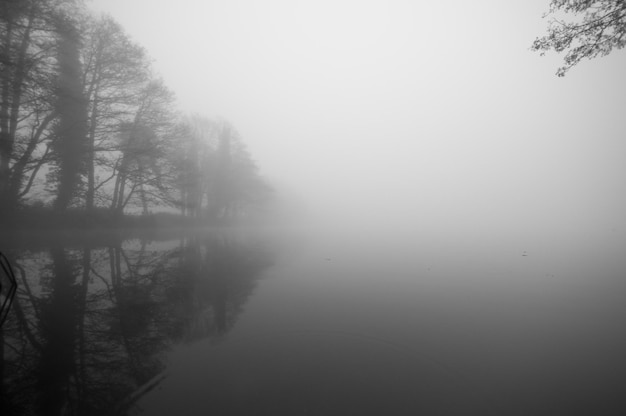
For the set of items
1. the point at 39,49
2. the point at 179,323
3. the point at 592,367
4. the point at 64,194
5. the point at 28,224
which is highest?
the point at 39,49

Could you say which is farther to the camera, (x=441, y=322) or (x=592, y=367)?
(x=441, y=322)

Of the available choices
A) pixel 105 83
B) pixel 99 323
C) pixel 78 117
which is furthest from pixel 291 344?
pixel 105 83

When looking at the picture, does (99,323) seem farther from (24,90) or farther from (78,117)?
(78,117)

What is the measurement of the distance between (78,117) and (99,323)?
16.1 meters

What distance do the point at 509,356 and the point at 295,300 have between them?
15.8 feet

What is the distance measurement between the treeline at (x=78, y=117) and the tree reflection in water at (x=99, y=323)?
685 centimetres

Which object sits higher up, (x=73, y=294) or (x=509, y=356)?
(x=73, y=294)

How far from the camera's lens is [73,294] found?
586 centimetres

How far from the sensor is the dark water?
3.15 m

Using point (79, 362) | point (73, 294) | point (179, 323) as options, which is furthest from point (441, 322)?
point (73, 294)

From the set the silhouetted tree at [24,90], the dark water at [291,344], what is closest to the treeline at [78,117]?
the silhouetted tree at [24,90]

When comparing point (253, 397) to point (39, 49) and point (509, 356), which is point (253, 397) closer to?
point (509, 356)

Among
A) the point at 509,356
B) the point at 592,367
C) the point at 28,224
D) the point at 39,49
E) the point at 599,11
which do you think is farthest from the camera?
the point at 28,224

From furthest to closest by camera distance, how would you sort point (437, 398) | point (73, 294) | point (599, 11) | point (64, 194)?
point (64, 194) → point (599, 11) → point (73, 294) → point (437, 398)
